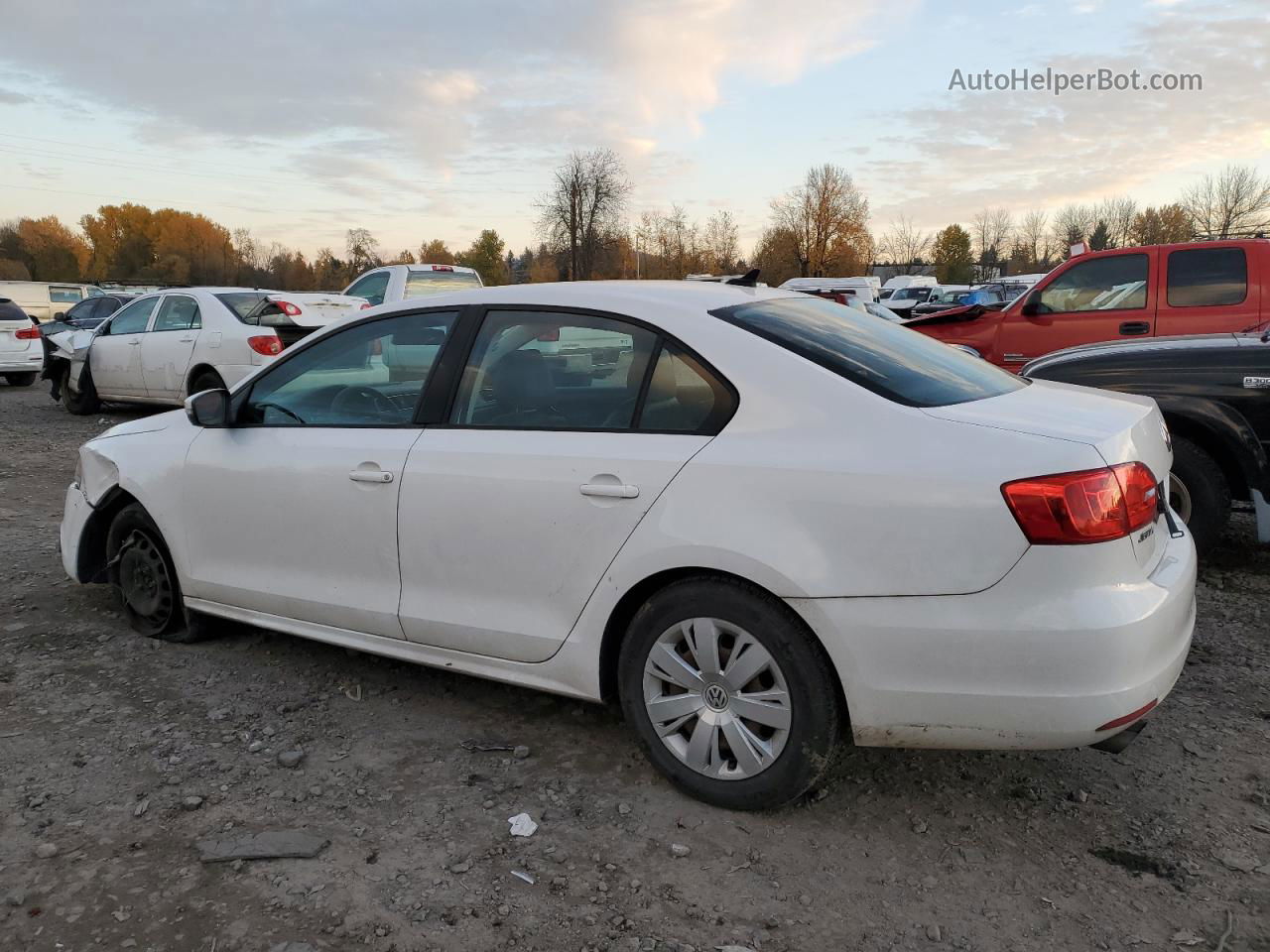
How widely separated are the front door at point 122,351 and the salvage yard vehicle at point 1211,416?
1068 cm

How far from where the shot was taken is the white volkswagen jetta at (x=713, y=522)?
2430mm

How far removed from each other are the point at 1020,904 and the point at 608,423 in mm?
1764

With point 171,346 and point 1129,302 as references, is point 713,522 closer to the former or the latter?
point 1129,302

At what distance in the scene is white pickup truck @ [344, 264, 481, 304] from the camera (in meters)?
12.1

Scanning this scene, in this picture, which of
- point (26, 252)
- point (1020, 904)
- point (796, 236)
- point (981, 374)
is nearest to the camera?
point (1020, 904)

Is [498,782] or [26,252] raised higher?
[26,252]

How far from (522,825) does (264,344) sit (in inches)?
334

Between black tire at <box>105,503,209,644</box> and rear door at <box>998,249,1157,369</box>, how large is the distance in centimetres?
680

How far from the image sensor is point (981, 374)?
10.8ft

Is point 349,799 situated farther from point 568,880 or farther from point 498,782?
point 568,880

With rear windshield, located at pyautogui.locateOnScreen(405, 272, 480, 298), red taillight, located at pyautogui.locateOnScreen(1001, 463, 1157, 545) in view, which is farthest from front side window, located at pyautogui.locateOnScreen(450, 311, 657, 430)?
rear windshield, located at pyautogui.locateOnScreen(405, 272, 480, 298)

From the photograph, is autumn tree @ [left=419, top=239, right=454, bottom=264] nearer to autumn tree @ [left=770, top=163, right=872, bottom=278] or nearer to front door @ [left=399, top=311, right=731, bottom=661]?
autumn tree @ [left=770, top=163, right=872, bottom=278]

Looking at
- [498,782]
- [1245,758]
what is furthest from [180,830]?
[1245,758]

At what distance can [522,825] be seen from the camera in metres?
2.86
